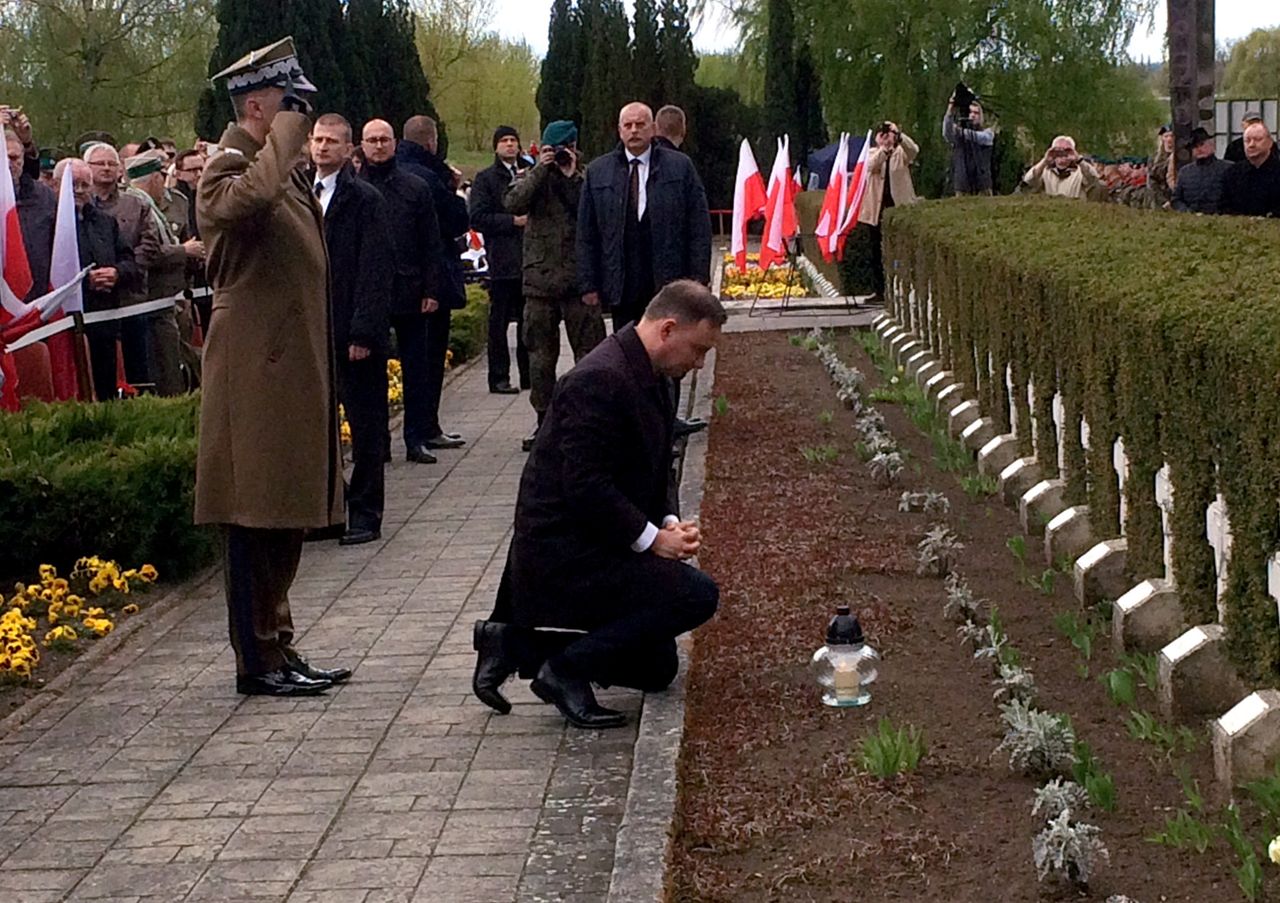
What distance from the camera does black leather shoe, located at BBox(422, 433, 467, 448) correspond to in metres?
12.2

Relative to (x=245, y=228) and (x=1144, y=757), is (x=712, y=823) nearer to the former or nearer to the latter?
(x=1144, y=757)

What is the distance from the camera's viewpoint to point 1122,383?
662 centimetres

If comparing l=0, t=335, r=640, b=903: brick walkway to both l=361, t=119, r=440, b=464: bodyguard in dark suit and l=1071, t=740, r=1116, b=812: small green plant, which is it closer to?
l=1071, t=740, r=1116, b=812: small green plant

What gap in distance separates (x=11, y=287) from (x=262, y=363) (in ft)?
13.3

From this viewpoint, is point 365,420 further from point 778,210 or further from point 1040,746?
point 778,210

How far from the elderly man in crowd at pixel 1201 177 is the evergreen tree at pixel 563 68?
27.6 meters

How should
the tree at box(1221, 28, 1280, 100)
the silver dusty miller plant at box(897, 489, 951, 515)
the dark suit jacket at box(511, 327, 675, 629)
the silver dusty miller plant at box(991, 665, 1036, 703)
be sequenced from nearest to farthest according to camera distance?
1. the silver dusty miller plant at box(991, 665, 1036, 703)
2. the dark suit jacket at box(511, 327, 675, 629)
3. the silver dusty miller plant at box(897, 489, 951, 515)
4. the tree at box(1221, 28, 1280, 100)

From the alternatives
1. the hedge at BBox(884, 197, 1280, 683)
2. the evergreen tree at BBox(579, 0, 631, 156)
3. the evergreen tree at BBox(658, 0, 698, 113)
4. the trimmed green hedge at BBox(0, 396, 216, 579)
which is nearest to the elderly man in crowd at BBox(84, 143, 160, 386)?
the trimmed green hedge at BBox(0, 396, 216, 579)

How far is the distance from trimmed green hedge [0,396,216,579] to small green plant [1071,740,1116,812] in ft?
14.6

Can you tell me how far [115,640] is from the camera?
25.2 ft

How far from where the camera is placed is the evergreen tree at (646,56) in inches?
1528

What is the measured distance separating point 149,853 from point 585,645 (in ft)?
4.98

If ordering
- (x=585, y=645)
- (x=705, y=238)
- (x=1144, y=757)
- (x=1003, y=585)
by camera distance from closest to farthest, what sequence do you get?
(x=1144, y=757) < (x=585, y=645) < (x=1003, y=585) < (x=705, y=238)

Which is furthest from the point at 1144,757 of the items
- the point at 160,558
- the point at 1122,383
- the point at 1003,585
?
the point at 160,558
